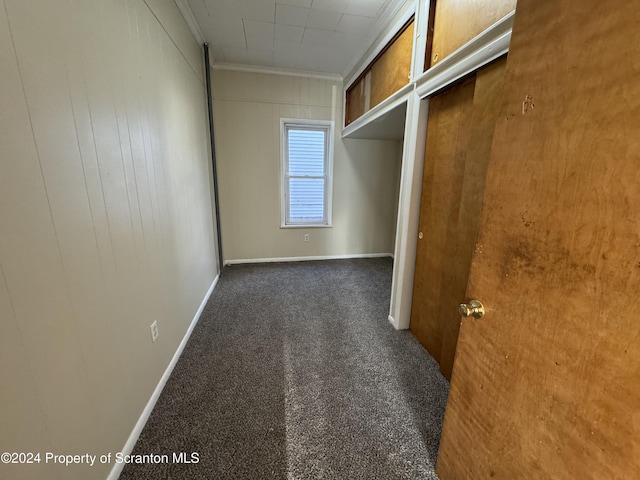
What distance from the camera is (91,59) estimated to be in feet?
3.43

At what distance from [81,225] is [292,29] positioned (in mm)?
2475

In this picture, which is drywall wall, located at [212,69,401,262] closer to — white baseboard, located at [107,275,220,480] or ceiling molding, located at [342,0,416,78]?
ceiling molding, located at [342,0,416,78]

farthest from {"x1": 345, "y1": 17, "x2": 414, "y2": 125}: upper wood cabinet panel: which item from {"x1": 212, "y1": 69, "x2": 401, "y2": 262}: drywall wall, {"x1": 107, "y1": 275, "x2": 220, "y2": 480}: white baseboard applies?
{"x1": 107, "y1": 275, "x2": 220, "y2": 480}: white baseboard

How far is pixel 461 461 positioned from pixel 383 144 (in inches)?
144

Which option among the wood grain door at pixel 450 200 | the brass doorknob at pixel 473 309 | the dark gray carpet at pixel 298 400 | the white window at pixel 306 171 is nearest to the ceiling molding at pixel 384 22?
the wood grain door at pixel 450 200

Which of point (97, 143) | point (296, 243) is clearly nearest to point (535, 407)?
point (97, 143)

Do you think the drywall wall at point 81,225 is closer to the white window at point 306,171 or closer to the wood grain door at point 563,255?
the wood grain door at point 563,255

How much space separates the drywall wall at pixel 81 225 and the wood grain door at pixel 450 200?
1.76m

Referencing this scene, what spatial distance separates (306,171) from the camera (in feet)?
12.4

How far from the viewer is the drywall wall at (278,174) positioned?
132 inches

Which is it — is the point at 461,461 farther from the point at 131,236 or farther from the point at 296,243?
the point at 296,243

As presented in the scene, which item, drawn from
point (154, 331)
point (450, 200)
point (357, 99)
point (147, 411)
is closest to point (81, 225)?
point (154, 331)

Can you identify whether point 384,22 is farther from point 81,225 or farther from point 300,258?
point 300,258

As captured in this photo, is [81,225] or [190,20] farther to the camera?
[190,20]
